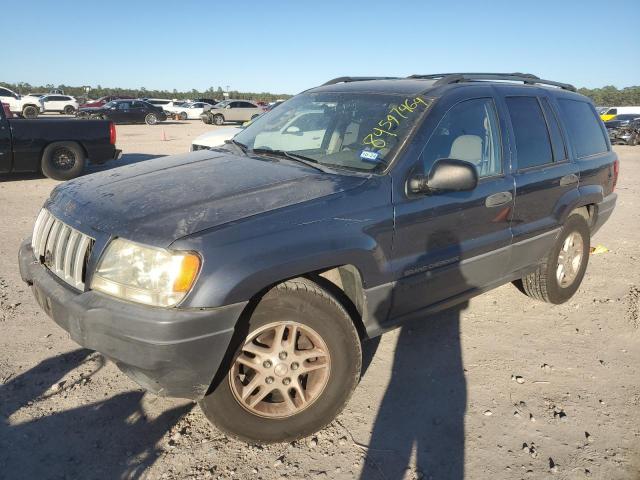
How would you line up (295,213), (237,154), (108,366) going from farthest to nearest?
(237,154)
(108,366)
(295,213)

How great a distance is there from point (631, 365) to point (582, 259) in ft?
4.26

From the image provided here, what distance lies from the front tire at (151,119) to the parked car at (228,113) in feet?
9.75

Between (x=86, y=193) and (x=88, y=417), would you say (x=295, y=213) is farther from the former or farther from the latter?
(x=88, y=417)

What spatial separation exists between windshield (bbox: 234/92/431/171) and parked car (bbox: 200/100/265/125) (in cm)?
2879

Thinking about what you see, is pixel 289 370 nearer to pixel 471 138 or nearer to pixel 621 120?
pixel 471 138

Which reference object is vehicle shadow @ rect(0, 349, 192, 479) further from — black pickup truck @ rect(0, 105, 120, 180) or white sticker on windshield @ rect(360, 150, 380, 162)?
black pickup truck @ rect(0, 105, 120, 180)

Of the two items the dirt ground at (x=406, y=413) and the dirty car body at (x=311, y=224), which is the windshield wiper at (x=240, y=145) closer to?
the dirty car body at (x=311, y=224)

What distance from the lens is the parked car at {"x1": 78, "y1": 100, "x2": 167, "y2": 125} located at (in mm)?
29266

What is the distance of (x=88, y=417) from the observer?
274cm

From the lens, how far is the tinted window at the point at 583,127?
13.8 feet

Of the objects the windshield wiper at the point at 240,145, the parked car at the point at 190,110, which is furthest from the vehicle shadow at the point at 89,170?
the parked car at the point at 190,110

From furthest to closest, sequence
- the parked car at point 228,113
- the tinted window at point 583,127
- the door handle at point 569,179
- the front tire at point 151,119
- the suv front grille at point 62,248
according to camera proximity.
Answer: the parked car at point 228,113 → the front tire at point 151,119 → the tinted window at point 583,127 → the door handle at point 569,179 → the suv front grille at point 62,248

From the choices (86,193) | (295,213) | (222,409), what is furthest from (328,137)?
(222,409)

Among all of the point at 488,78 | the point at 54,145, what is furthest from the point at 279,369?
the point at 54,145
